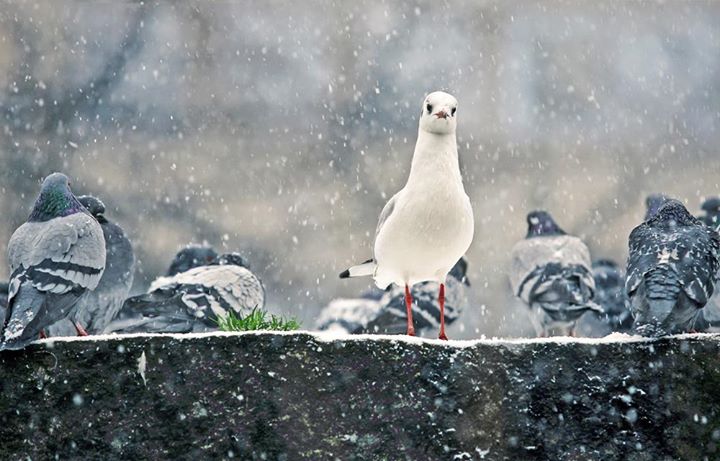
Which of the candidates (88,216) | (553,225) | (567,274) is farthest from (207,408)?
(553,225)

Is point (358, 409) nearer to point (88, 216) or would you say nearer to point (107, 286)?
point (88, 216)

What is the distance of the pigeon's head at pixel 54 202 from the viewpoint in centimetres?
686

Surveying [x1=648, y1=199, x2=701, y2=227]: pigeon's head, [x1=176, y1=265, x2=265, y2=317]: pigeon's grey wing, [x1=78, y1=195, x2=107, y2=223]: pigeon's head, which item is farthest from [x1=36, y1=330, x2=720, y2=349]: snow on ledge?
[x1=78, y1=195, x2=107, y2=223]: pigeon's head

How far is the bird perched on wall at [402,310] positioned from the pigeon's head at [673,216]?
21.5 ft

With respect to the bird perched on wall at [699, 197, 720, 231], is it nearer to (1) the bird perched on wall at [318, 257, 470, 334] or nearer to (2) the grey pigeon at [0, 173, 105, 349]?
(1) the bird perched on wall at [318, 257, 470, 334]

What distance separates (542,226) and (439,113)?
869 centimetres

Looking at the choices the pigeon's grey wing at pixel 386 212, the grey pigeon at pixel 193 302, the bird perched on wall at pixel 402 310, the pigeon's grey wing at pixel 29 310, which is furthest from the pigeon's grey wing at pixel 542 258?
the pigeon's grey wing at pixel 29 310

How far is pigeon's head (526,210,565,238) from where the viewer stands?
1441 cm

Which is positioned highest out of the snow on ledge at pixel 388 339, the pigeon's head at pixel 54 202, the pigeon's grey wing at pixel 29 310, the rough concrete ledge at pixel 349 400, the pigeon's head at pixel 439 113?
the pigeon's head at pixel 439 113

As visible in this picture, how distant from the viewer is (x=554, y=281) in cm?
1254

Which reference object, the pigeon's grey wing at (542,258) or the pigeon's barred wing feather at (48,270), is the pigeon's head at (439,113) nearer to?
the pigeon's barred wing feather at (48,270)

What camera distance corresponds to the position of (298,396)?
5.45 metres

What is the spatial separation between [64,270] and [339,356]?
6.06 feet

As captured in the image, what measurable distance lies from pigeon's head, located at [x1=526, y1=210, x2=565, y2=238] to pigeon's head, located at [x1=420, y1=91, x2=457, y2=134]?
8.47m
